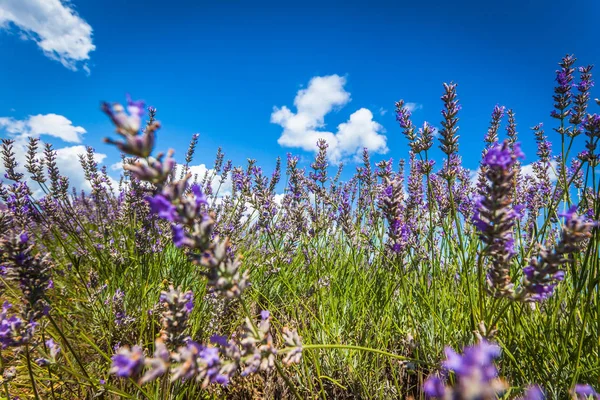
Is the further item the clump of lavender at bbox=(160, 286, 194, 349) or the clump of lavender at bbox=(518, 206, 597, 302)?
the clump of lavender at bbox=(160, 286, 194, 349)

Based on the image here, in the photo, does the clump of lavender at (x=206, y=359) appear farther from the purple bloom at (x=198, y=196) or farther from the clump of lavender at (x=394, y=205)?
the clump of lavender at (x=394, y=205)

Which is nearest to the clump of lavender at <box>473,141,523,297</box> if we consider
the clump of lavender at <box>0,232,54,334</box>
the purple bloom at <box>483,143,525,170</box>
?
the purple bloom at <box>483,143,525,170</box>

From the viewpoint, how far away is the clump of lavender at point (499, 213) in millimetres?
1025

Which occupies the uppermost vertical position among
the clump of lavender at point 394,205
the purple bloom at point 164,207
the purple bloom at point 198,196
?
the clump of lavender at point 394,205

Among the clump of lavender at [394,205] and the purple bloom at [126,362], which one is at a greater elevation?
the clump of lavender at [394,205]

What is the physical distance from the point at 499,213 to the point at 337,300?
195 centimetres

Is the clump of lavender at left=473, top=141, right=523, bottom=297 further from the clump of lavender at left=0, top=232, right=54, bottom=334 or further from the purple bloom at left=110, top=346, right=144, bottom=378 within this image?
the clump of lavender at left=0, top=232, right=54, bottom=334

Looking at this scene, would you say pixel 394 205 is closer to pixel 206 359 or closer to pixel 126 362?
pixel 206 359

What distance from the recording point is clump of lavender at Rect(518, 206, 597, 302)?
38.4 inches

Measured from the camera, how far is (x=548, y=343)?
1771 mm

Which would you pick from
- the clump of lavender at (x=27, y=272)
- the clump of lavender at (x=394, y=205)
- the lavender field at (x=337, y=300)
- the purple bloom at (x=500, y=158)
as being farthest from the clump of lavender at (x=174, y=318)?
the purple bloom at (x=500, y=158)

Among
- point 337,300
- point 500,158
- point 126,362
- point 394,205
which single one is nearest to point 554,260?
point 500,158

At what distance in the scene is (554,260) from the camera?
0.97m

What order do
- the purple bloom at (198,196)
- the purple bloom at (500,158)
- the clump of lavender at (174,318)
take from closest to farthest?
the purple bloom at (198,196), the purple bloom at (500,158), the clump of lavender at (174,318)
